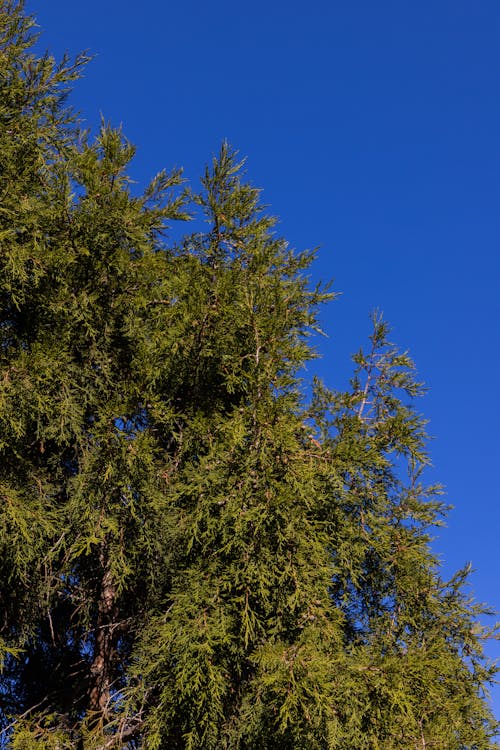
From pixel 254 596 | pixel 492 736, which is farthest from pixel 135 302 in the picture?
pixel 492 736

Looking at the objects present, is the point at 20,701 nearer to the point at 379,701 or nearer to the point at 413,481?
the point at 379,701

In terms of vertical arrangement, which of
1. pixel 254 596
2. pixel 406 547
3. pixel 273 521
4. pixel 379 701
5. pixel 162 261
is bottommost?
pixel 379 701

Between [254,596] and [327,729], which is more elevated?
[254,596]

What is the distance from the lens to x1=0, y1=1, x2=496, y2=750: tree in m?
6.28

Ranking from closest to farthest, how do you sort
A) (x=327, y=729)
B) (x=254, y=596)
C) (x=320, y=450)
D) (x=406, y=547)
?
(x=327, y=729)
(x=254, y=596)
(x=320, y=450)
(x=406, y=547)

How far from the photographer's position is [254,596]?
657cm

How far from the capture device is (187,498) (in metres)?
7.60

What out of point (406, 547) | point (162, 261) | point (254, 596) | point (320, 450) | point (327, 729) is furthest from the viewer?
point (162, 261)

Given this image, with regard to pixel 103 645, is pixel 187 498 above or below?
above

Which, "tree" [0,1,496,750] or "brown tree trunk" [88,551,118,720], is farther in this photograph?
"brown tree trunk" [88,551,118,720]

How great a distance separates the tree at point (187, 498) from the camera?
6.28m

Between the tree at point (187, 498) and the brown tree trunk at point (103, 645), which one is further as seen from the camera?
the brown tree trunk at point (103, 645)

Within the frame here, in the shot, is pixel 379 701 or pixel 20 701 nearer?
pixel 379 701

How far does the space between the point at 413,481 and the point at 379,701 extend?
3.43m
